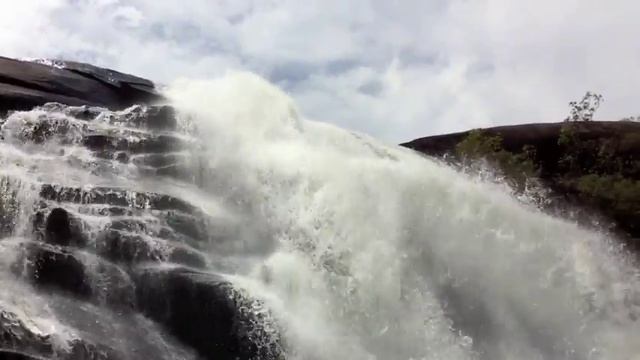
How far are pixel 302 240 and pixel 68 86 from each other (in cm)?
833

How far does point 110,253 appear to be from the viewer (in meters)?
14.6

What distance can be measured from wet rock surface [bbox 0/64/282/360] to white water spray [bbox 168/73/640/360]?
2.88ft

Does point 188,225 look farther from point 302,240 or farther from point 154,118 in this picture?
point 154,118

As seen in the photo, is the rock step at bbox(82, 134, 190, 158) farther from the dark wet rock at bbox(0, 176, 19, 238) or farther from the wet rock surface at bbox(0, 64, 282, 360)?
the dark wet rock at bbox(0, 176, 19, 238)

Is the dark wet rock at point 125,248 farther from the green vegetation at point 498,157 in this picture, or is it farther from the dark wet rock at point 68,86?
the green vegetation at point 498,157

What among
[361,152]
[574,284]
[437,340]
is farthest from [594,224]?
[437,340]

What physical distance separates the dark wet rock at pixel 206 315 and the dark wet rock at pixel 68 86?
662 centimetres

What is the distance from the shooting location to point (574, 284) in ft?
66.9

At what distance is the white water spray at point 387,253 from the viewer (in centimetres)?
1578

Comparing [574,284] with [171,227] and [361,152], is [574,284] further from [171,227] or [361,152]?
[171,227]

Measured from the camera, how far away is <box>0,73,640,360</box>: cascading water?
14.5 m

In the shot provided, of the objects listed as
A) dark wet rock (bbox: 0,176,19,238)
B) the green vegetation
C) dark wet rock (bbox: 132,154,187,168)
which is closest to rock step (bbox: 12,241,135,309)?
dark wet rock (bbox: 0,176,19,238)

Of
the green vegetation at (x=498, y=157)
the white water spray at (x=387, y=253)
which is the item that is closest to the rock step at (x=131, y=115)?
the white water spray at (x=387, y=253)

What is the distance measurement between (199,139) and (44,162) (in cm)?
389
